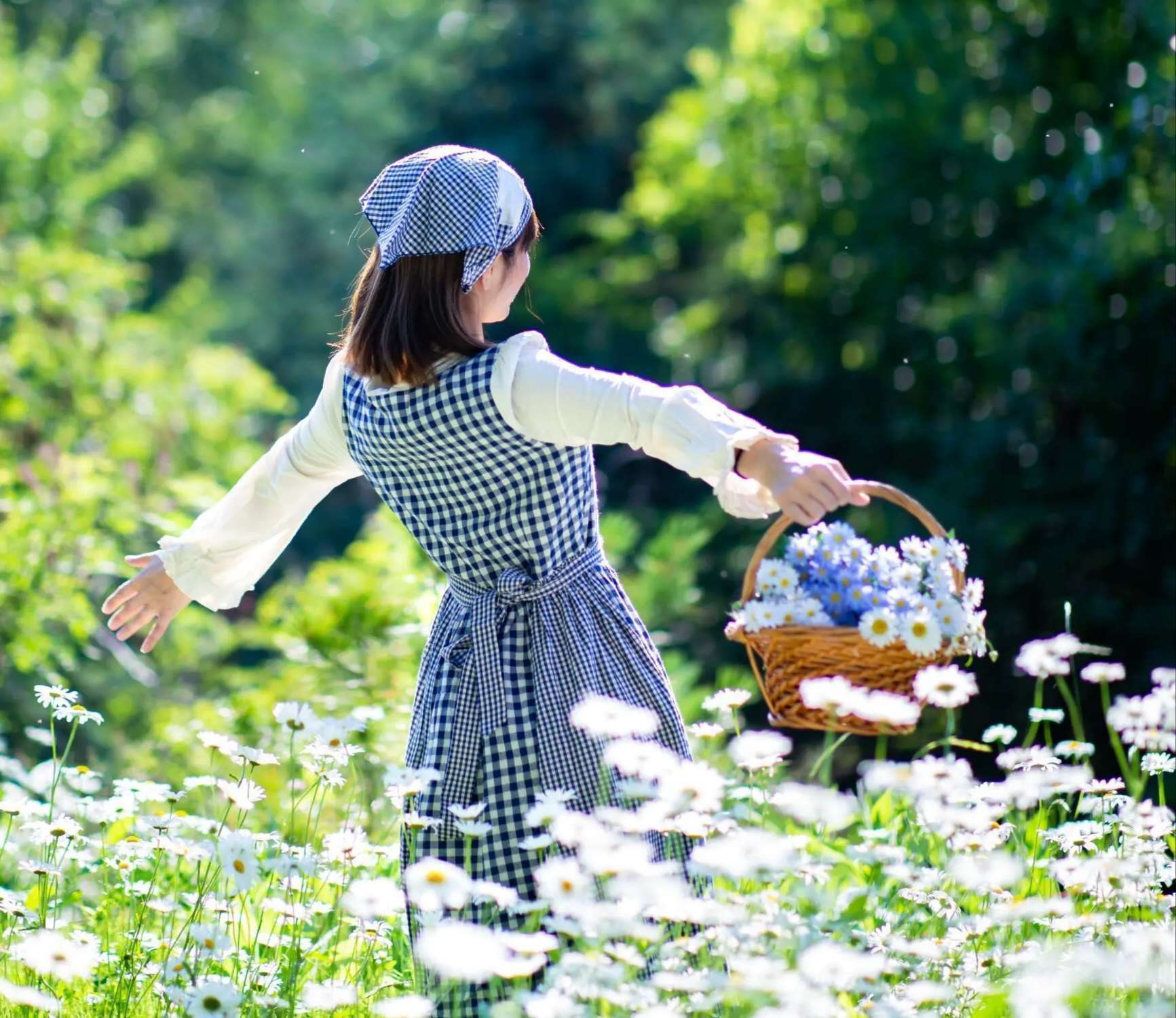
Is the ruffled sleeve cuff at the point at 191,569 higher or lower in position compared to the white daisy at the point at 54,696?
higher

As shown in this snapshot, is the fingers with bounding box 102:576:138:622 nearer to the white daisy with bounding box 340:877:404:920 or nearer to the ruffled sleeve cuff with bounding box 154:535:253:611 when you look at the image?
the ruffled sleeve cuff with bounding box 154:535:253:611

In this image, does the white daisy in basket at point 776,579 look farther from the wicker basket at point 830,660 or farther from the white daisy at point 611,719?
the white daisy at point 611,719

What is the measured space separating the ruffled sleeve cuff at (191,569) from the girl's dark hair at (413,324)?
61 cm

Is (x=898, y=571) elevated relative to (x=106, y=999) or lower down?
elevated

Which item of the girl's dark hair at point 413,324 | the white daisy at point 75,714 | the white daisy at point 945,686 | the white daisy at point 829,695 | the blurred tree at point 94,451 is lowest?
the white daisy at point 829,695

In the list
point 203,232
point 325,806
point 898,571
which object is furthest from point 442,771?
point 203,232

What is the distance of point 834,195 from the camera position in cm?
1066

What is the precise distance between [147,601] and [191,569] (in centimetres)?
10

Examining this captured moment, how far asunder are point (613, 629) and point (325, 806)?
1989 millimetres


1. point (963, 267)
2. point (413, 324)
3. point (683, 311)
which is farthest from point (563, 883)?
point (683, 311)

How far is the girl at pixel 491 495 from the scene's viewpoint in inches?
83.3

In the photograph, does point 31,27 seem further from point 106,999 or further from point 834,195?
point 106,999

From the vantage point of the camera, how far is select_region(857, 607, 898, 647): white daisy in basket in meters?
2.06

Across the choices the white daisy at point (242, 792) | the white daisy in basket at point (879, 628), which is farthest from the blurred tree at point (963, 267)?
the white daisy at point (242, 792)
